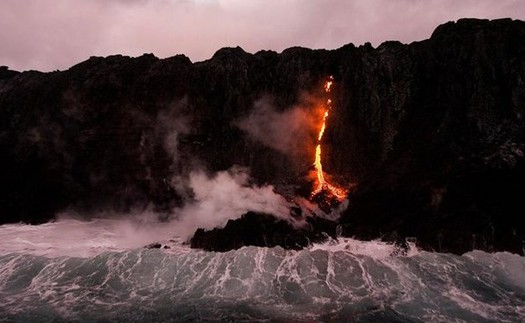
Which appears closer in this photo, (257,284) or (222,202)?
(257,284)

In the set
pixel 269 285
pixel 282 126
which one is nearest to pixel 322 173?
pixel 282 126

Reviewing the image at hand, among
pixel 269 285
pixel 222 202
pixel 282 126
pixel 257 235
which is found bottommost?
pixel 269 285

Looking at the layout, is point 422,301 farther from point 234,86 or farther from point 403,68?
point 234,86

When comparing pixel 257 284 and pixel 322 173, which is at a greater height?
pixel 322 173

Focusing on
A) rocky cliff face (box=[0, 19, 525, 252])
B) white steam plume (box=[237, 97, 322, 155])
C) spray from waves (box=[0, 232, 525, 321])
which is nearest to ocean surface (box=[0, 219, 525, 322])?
spray from waves (box=[0, 232, 525, 321])

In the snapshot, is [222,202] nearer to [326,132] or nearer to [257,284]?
[326,132]

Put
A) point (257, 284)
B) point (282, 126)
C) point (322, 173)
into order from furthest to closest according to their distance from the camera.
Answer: point (282, 126) < point (322, 173) < point (257, 284)

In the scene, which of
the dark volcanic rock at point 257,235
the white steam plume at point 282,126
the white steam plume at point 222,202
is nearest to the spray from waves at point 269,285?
the dark volcanic rock at point 257,235
